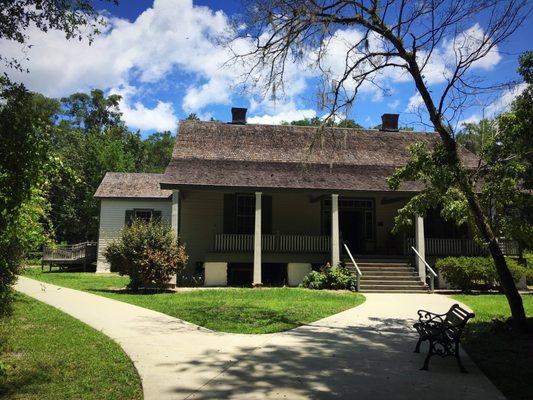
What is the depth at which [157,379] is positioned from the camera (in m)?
5.83

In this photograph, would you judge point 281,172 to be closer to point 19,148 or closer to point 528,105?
point 528,105

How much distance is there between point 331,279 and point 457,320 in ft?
32.2

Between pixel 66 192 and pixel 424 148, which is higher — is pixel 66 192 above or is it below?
above

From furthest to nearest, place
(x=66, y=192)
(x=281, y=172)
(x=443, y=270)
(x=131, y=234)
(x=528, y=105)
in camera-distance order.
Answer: (x=66, y=192), (x=281, y=172), (x=443, y=270), (x=131, y=234), (x=528, y=105)

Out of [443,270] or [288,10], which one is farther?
[443,270]

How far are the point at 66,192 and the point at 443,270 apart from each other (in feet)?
96.7

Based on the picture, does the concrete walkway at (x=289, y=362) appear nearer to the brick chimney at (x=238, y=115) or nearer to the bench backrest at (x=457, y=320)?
the bench backrest at (x=457, y=320)

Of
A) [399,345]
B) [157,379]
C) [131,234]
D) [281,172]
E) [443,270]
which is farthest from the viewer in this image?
[281,172]

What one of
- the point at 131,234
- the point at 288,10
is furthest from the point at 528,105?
the point at 131,234

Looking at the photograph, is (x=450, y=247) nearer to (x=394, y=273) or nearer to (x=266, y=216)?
(x=394, y=273)

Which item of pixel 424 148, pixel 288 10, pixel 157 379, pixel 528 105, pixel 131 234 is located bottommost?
pixel 157 379

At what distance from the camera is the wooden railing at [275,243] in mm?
18625

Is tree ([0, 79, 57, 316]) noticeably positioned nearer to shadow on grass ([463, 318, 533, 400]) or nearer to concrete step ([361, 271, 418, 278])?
shadow on grass ([463, 318, 533, 400])

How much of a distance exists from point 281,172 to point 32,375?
49.1ft
